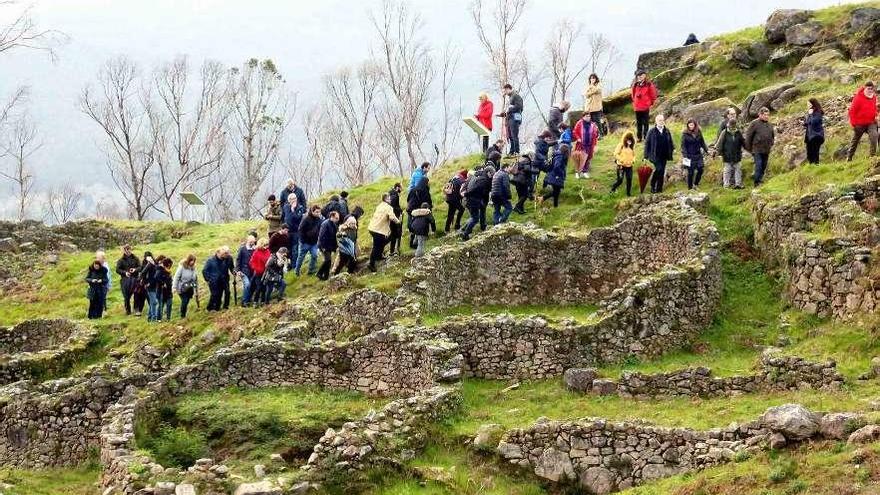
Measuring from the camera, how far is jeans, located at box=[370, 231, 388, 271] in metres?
31.1

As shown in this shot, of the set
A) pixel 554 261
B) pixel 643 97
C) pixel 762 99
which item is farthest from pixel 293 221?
pixel 762 99

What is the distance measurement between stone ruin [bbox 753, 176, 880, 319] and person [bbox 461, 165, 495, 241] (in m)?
8.77

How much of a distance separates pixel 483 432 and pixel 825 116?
72.1 feet

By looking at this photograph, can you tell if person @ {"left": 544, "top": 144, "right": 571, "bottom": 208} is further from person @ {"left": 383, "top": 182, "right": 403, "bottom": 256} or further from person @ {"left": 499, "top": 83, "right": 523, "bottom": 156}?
person @ {"left": 499, "top": 83, "right": 523, "bottom": 156}

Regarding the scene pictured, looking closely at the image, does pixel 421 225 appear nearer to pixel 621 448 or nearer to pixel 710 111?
pixel 621 448

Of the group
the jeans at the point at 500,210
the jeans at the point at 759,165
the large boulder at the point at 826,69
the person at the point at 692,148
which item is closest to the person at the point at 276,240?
the jeans at the point at 500,210

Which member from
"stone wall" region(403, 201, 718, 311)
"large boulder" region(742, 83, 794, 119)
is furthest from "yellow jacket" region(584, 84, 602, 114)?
"stone wall" region(403, 201, 718, 311)

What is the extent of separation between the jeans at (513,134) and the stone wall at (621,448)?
21.9 m

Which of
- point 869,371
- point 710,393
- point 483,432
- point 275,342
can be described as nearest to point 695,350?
point 710,393

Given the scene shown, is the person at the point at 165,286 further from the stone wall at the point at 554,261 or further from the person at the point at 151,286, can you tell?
the stone wall at the point at 554,261

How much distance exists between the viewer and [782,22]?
149 feet

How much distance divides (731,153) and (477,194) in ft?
28.4

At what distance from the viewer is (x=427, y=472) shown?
19109 mm

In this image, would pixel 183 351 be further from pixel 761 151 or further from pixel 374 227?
pixel 761 151
